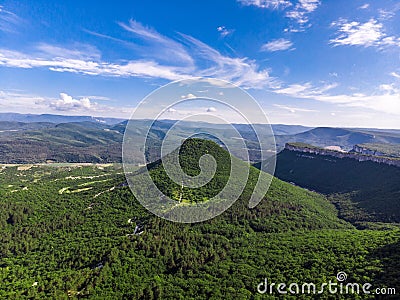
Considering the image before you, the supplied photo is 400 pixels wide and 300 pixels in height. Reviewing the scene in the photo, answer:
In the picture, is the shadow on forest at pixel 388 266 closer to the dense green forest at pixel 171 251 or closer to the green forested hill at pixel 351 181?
the dense green forest at pixel 171 251

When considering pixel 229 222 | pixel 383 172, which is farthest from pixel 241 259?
pixel 383 172

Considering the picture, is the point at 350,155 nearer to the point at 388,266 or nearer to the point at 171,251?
the point at 388,266

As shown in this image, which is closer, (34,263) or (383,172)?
(34,263)

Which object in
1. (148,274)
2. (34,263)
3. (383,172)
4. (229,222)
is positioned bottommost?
(34,263)

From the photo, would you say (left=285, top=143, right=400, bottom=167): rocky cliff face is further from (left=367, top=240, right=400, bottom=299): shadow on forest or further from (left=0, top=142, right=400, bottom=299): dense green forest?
(left=367, top=240, right=400, bottom=299): shadow on forest

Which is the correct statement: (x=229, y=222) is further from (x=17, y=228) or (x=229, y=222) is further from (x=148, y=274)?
(x=17, y=228)

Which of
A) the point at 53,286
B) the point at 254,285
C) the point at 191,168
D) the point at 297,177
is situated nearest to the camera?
the point at 254,285

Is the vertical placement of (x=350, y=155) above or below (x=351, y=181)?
above

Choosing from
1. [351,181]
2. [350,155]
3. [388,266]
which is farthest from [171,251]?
[350,155]
